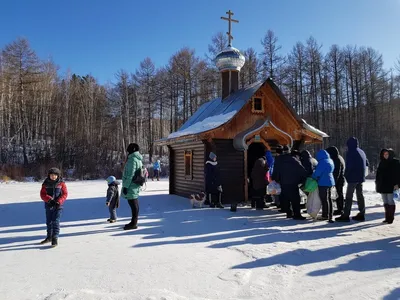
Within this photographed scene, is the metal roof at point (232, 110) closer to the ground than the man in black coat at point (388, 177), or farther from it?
farther from it

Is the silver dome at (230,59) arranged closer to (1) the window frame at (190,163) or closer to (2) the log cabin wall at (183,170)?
(2) the log cabin wall at (183,170)

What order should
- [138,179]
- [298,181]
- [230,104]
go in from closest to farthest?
[138,179]
[298,181]
[230,104]

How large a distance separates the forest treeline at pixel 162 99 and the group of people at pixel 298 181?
2259 cm

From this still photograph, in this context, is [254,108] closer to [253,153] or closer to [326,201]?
[253,153]

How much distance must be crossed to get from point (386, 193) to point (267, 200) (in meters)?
4.32

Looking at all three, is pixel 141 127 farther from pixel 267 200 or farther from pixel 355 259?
pixel 355 259

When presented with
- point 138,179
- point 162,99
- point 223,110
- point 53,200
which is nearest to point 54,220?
point 53,200

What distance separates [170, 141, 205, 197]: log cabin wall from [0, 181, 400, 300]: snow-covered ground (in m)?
3.80

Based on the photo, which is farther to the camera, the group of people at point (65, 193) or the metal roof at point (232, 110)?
the metal roof at point (232, 110)

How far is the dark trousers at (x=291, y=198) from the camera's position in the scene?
7.88 m

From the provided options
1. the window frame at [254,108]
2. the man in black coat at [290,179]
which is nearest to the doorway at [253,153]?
the window frame at [254,108]

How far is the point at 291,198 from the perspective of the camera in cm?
796

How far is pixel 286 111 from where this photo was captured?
37.4ft

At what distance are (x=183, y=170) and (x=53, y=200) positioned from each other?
25.9ft
